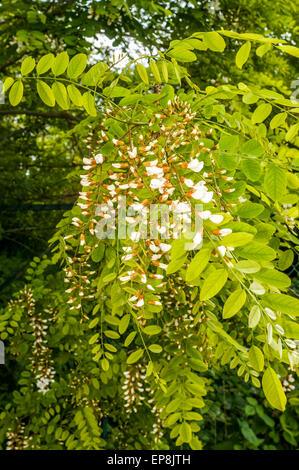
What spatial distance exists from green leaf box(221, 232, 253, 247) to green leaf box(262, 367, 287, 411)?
0.22 meters

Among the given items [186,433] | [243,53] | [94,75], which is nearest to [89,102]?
[94,75]

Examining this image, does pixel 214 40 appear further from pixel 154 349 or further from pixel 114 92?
pixel 154 349

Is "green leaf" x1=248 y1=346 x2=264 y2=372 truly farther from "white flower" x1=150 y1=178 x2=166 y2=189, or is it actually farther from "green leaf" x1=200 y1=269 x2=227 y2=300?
"white flower" x1=150 y1=178 x2=166 y2=189

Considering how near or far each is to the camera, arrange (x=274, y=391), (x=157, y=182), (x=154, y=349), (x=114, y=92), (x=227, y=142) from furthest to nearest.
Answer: (x=154, y=349), (x=114, y=92), (x=227, y=142), (x=157, y=182), (x=274, y=391)

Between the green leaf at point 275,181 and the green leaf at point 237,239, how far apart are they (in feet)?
0.85

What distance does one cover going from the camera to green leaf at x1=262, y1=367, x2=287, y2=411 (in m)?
0.59

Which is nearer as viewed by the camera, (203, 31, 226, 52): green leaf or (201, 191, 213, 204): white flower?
(201, 191, 213, 204): white flower

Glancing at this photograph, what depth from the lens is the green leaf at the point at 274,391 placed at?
23.3 inches

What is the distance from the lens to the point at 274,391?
601 mm

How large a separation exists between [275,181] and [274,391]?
45cm

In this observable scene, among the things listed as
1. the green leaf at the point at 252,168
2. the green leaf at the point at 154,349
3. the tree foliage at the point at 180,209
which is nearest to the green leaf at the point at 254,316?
the tree foliage at the point at 180,209

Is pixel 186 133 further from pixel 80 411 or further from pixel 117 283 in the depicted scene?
pixel 80 411

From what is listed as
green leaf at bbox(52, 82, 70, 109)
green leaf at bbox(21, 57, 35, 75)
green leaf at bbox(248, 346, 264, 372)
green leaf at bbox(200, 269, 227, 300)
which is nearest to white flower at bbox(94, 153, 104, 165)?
green leaf at bbox(52, 82, 70, 109)

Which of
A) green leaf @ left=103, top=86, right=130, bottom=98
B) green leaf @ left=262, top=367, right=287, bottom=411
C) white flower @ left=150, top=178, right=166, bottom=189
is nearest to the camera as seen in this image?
green leaf @ left=262, top=367, right=287, bottom=411
